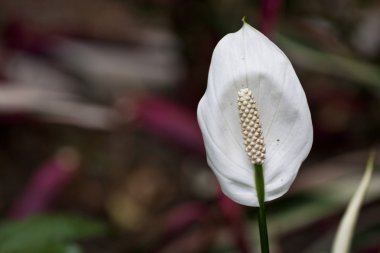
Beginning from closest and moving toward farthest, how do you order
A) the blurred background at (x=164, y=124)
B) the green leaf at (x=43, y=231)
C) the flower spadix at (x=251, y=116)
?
the flower spadix at (x=251, y=116) → the green leaf at (x=43, y=231) → the blurred background at (x=164, y=124)

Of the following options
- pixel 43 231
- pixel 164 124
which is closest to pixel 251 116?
pixel 43 231

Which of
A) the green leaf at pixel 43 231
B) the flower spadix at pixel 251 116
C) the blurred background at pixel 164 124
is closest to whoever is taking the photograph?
the flower spadix at pixel 251 116

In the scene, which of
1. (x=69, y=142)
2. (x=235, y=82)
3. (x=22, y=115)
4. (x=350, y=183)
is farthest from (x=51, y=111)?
(x=235, y=82)

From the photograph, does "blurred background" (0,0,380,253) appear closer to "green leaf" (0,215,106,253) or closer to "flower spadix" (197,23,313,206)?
"green leaf" (0,215,106,253)

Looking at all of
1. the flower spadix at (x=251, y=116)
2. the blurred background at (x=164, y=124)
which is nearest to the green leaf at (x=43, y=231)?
the blurred background at (x=164, y=124)

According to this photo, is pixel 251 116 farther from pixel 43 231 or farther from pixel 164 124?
pixel 164 124

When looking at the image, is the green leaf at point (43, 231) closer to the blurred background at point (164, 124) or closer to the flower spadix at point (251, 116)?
the blurred background at point (164, 124)

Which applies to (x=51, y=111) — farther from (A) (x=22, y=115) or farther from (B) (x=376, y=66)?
(B) (x=376, y=66)
